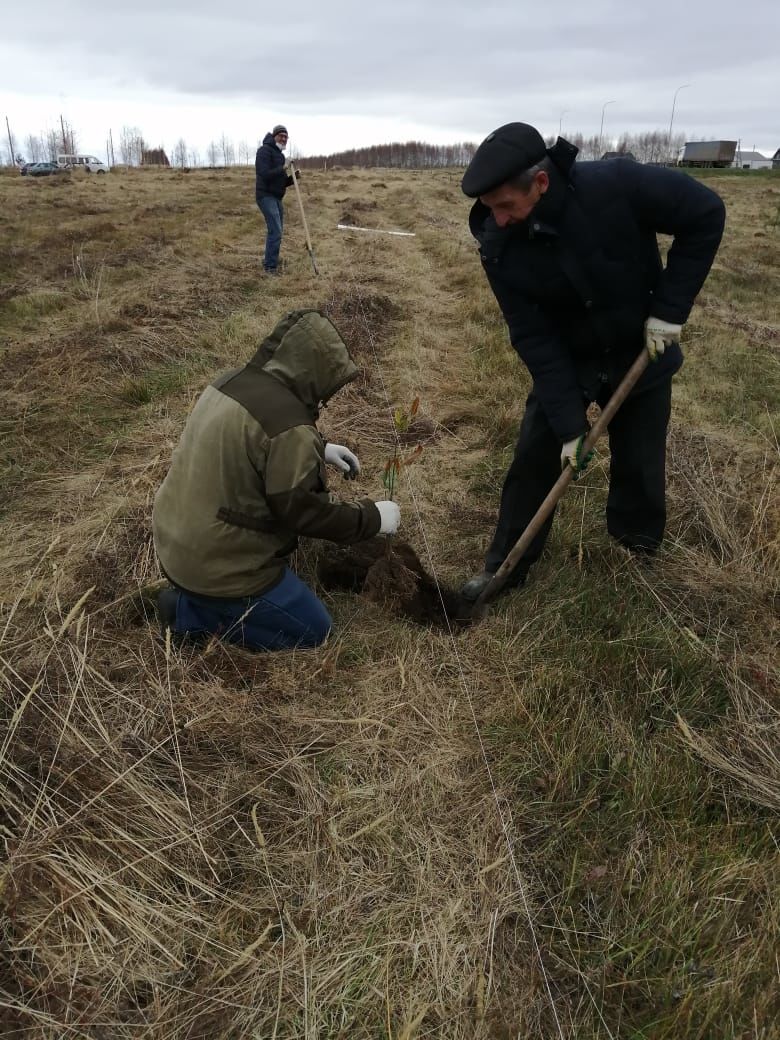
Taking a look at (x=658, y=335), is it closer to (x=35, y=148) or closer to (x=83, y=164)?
(x=83, y=164)

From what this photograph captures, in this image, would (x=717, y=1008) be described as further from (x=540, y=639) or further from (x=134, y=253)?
(x=134, y=253)

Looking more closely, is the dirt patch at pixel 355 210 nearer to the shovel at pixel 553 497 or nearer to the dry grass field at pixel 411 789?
the dry grass field at pixel 411 789

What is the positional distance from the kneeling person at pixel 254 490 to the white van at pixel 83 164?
1751 inches

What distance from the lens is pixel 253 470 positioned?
230cm

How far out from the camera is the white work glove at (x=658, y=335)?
2469 millimetres

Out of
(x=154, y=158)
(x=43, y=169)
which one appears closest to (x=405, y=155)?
(x=154, y=158)

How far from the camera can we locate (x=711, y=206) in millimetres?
2309

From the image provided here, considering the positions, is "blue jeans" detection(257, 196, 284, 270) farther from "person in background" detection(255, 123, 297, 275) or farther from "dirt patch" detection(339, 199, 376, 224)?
"dirt patch" detection(339, 199, 376, 224)

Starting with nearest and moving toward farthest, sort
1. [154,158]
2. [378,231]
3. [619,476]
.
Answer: [619,476], [378,231], [154,158]

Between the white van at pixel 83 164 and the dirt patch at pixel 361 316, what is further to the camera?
the white van at pixel 83 164

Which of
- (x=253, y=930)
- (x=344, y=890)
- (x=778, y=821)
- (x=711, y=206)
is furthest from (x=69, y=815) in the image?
(x=711, y=206)

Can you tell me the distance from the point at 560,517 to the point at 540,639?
1.01 m

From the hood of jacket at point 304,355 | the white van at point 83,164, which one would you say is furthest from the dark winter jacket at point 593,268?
the white van at point 83,164

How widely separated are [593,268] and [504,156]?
0.53 m
